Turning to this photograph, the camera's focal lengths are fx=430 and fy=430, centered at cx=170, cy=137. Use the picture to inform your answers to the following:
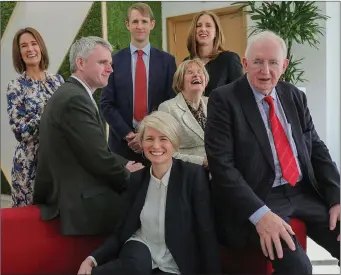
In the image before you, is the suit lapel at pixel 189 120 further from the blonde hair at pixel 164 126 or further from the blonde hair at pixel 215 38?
the blonde hair at pixel 164 126

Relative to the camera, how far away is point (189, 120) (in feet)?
8.80

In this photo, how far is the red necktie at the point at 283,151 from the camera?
2029mm

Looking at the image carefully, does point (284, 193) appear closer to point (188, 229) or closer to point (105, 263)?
point (188, 229)

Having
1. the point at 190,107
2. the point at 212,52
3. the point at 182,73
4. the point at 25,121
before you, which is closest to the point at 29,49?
the point at 25,121

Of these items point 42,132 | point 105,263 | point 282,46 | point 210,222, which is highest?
point 282,46

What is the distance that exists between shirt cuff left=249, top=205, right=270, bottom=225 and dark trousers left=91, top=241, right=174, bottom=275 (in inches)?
18.8

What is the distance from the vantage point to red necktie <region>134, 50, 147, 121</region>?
3.04 meters

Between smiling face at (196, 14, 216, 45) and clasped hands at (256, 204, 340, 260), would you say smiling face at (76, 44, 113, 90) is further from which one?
clasped hands at (256, 204, 340, 260)

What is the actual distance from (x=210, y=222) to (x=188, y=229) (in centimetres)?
11

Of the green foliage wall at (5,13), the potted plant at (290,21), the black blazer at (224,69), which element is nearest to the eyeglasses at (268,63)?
the black blazer at (224,69)

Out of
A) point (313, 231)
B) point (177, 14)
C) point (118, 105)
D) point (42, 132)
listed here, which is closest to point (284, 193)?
point (313, 231)

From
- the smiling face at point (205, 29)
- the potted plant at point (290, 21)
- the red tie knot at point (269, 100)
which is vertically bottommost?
the red tie knot at point (269, 100)

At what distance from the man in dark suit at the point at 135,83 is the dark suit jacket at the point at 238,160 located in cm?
107

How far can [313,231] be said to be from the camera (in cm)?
213
